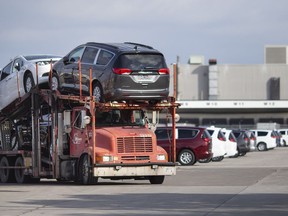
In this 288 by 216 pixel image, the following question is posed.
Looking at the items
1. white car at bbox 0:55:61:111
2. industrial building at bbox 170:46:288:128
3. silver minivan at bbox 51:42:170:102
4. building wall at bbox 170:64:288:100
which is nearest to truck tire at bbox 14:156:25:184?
white car at bbox 0:55:61:111

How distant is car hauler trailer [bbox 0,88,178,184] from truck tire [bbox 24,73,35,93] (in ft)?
1.28

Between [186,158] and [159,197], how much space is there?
1709 cm

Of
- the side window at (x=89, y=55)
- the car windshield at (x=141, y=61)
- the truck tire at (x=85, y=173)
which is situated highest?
the side window at (x=89, y=55)

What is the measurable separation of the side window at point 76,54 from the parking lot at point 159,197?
11.0 feet

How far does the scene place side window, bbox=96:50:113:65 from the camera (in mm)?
22500

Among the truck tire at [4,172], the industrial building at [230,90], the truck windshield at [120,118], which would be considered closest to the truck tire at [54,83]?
the truck windshield at [120,118]

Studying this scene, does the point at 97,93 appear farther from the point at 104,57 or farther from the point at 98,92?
the point at 104,57

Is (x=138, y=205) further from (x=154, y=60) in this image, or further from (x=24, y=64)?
(x=24, y=64)

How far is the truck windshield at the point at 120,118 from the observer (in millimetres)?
23219

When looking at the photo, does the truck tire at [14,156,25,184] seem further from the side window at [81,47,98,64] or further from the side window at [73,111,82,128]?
the side window at [81,47,98,64]

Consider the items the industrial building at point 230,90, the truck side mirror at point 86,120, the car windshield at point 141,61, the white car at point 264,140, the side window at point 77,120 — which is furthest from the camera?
the industrial building at point 230,90

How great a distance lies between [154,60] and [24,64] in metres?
4.65

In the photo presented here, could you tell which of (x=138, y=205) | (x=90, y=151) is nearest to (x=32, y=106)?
(x=90, y=151)

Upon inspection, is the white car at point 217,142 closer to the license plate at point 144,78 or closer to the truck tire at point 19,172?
the truck tire at point 19,172
